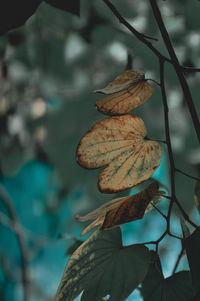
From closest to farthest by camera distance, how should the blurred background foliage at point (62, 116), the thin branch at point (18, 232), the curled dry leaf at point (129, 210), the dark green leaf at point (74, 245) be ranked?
the curled dry leaf at point (129, 210) → the dark green leaf at point (74, 245) → the blurred background foliage at point (62, 116) → the thin branch at point (18, 232)

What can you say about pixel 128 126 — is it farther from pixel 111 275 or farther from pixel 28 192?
pixel 28 192

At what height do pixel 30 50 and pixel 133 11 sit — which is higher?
pixel 30 50

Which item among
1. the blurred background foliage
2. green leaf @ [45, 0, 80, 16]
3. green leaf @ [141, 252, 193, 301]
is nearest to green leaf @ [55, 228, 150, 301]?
green leaf @ [141, 252, 193, 301]

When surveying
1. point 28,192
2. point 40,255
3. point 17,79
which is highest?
point 17,79

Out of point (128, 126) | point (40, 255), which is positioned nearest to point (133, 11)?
point (128, 126)

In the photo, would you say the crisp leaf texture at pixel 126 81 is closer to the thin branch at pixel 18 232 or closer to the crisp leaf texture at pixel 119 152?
the crisp leaf texture at pixel 119 152

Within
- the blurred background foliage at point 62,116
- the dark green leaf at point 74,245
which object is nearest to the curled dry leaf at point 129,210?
the dark green leaf at point 74,245

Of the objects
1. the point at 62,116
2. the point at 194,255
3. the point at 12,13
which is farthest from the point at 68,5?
the point at 62,116
